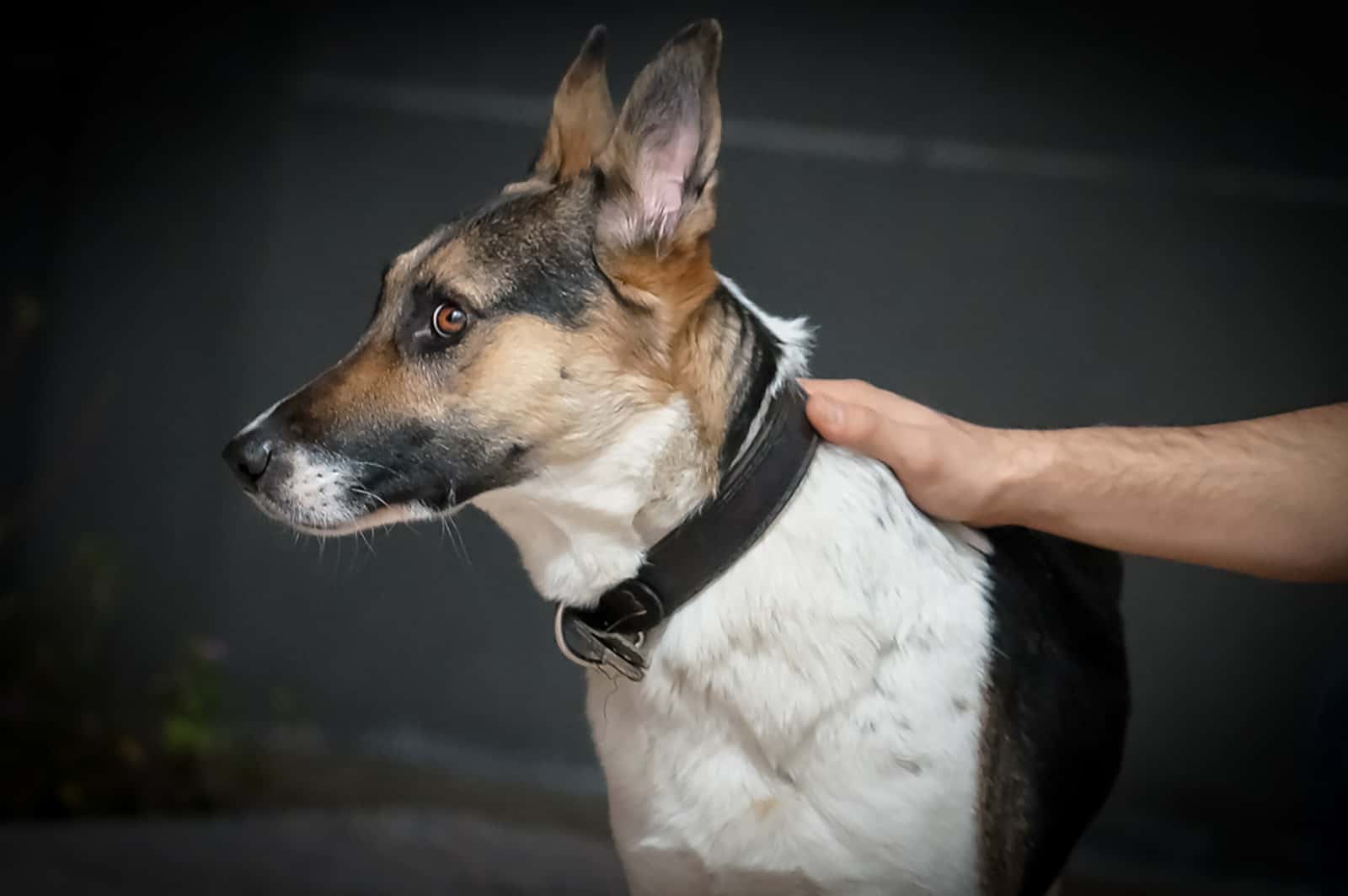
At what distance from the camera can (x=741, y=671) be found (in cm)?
189

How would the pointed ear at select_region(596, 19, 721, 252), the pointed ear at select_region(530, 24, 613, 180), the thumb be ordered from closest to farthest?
the pointed ear at select_region(596, 19, 721, 252), the thumb, the pointed ear at select_region(530, 24, 613, 180)

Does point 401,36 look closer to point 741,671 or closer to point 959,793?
point 741,671

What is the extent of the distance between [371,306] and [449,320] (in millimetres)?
1469

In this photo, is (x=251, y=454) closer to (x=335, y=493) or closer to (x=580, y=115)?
(x=335, y=493)

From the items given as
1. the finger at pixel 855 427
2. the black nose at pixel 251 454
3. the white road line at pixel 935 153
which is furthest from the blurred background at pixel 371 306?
the black nose at pixel 251 454

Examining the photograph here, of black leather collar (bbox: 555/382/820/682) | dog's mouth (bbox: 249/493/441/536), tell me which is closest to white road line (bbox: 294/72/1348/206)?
black leather collar (bbox: 555/382/820/682)

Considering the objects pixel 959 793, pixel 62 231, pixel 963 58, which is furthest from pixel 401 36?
pixel 959 793

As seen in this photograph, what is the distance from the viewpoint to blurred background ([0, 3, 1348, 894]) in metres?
2.60

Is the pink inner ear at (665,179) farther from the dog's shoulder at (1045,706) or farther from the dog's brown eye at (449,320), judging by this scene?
the dog's shoulder at (1045,706)

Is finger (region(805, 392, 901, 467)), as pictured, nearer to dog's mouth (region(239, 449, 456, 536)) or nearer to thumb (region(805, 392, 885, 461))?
thumb (region(805, 392, 885, 461))

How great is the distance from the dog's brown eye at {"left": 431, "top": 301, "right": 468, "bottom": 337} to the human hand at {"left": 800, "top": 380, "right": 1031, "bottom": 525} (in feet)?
1.59

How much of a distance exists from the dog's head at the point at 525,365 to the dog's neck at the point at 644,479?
12 mm

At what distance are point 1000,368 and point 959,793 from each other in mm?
999

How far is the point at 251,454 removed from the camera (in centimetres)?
187
